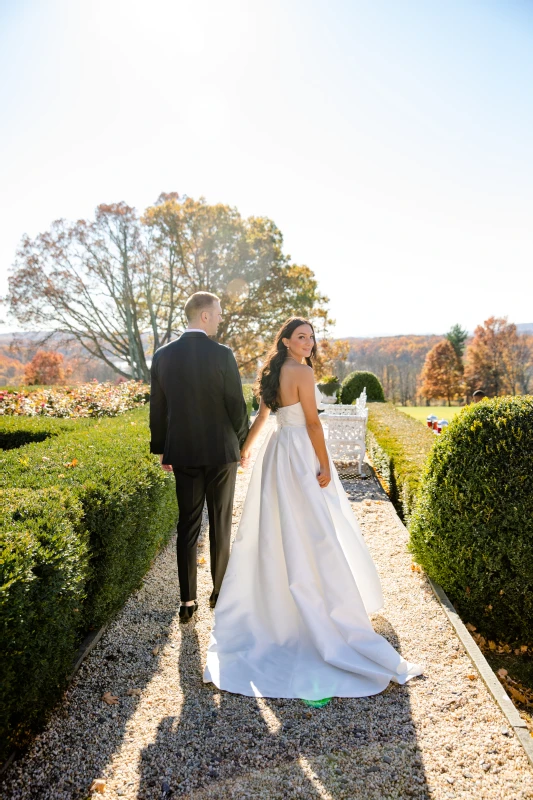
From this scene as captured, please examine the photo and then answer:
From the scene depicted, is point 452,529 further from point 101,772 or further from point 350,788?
point 101,772

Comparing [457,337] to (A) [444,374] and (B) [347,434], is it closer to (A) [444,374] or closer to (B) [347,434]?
(A) [444,374]

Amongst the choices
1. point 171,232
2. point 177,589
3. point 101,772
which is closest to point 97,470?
point 177,589

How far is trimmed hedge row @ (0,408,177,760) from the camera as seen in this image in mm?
2095

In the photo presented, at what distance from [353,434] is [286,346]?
210 inches

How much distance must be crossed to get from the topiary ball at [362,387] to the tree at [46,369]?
22742 mm

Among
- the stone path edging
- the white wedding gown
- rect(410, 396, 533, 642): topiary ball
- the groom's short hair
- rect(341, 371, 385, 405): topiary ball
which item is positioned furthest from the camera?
rect(341, 371, 385, 405): topiary ball

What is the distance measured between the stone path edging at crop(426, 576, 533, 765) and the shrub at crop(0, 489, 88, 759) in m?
2.22

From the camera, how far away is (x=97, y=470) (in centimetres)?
360

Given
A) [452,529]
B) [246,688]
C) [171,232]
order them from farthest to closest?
[171,232], [452,529], [246,688]

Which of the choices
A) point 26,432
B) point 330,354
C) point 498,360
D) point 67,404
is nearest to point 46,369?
point 330,354

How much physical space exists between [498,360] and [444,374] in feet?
16.1

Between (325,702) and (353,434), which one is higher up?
(353,434)

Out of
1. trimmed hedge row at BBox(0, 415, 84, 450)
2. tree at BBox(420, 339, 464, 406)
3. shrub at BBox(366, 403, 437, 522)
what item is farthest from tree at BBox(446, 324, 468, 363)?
Answer: trimmed hedge row at BBox(0, 415, 84, 450)

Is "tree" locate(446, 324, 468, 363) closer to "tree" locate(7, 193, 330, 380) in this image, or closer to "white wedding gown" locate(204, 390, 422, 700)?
"tree" locate(7, 193, 330, 380)
